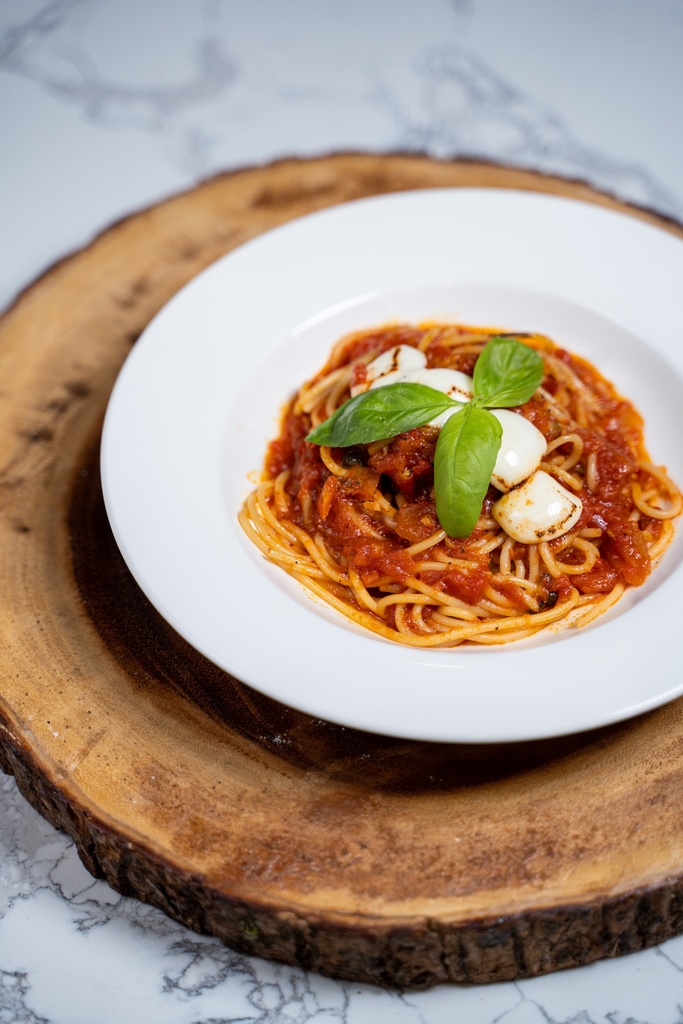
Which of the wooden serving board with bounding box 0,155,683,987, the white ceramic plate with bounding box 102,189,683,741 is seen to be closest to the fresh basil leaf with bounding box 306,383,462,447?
the white ceramic plate with bounding box 102,189,683,741

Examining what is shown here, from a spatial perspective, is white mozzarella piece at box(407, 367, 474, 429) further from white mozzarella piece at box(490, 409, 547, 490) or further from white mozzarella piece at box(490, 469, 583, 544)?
white mozzarella piece at box(490, 469, 583, 544)

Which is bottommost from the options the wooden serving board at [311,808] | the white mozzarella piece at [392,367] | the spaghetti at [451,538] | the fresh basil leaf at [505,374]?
the wooden serving board at [311,808]

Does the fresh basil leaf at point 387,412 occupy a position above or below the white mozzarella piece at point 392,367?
below

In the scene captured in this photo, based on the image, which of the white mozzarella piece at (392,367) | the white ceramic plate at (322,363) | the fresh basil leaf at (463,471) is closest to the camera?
the white ceramic plate at (322,363)

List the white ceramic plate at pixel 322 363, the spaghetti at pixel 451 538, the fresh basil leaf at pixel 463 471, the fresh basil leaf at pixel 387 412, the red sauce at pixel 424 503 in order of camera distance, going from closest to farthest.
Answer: the white ceramic plate at pixel 322 363 < the fresh basil leaf at pixel 463 471 < the fresh basil leaf at pixel 387 412 < the spaghetti at pixel 451 538 < the red sauce at pixel 424 503

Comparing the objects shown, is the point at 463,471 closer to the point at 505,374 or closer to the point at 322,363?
the point at 505,374

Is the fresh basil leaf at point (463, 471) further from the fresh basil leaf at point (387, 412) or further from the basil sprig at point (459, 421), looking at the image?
the fresh basil leaf at point (387, 412)

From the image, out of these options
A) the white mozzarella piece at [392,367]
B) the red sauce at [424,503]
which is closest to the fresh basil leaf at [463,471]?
the red sauce at [424,503]
